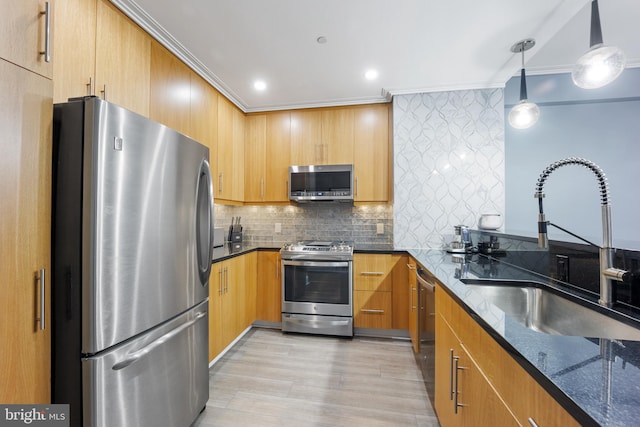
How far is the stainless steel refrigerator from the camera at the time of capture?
3.23ft

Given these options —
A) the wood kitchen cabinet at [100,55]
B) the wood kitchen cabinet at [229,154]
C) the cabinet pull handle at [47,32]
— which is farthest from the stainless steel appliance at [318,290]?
the cabinet pull handle at [47,32]

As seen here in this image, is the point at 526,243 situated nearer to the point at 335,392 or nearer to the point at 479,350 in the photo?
the point at 479,350

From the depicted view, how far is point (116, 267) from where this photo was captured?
1.05 m

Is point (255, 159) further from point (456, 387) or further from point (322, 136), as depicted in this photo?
point (456, 387)

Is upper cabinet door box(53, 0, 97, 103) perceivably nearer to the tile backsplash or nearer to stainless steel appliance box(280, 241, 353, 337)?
the tile backsplash

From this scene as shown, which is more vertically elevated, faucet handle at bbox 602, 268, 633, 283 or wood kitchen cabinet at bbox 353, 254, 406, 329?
faucet handle at bbox 602, 268, 633, 283

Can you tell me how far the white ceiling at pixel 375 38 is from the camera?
5.53ft

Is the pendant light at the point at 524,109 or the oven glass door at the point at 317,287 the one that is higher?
the pendant light at the point at 524,109

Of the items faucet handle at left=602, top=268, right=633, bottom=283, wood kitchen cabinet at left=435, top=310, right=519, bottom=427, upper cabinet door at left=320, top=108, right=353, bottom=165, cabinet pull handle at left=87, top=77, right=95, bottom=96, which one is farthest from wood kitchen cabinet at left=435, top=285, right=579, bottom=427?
cabinet pull handle at left=87, top=77, right=95, bottom=96

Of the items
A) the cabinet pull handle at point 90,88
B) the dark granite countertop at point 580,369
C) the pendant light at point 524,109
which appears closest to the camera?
the dark granite countertop at point 580,369

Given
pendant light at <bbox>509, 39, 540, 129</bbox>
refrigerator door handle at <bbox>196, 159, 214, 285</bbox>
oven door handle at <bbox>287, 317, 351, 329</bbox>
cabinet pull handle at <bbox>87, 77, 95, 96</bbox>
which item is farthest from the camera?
oven door handle at <bbox>287, 317, 351, 329</bbox>

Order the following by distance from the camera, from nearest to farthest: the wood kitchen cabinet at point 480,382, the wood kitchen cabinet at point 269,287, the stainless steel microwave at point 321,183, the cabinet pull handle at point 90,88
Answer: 1. the wood kitchen cabinet at point 480,382
2. the cabinet pull handle at point 90,88
3. the wood kitchen cabinet at point 269,287
4. the stainless steel microwave at point 321,183

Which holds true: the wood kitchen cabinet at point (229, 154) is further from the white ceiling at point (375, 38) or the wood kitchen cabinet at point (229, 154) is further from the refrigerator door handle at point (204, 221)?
the refrigerator door handle at point (204, 221)

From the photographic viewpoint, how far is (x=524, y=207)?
2764mm
